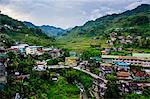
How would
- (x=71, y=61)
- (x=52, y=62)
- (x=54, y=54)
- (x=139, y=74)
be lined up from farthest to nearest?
(x=54, y=54)
(x=71, y=61)
(x=52, y=62)
(x=139, y=74)

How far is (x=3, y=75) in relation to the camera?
1195 centimetres

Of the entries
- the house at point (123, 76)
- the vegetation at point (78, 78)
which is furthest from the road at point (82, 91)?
the house at point (123, 76)

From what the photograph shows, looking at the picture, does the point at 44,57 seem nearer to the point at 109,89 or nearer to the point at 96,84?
the point at 96,84

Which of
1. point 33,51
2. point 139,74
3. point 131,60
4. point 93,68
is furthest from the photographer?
point 33,51

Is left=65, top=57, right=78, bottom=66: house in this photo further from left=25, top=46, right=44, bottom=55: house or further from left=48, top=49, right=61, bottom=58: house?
left=25, top=46, right=44, bottom=55: house

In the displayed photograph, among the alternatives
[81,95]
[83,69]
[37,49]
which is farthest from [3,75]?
[37,49]

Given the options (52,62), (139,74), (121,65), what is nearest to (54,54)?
(52,62)

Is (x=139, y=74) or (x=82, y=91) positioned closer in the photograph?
(x=82, y=91)

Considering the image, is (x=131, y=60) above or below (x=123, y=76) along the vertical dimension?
above

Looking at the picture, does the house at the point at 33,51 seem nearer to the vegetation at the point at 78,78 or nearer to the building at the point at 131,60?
the building at the point at 131,60

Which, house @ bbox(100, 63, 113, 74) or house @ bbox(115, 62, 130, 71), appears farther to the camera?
house @ bbox(115, 62, 130, 71)

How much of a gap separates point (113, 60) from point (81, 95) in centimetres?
777

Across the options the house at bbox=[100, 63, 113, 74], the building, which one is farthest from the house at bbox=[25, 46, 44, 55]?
the house at bbox=[100, 63, 113, 74]

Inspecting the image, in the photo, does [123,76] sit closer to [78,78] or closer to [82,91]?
[78,78]
